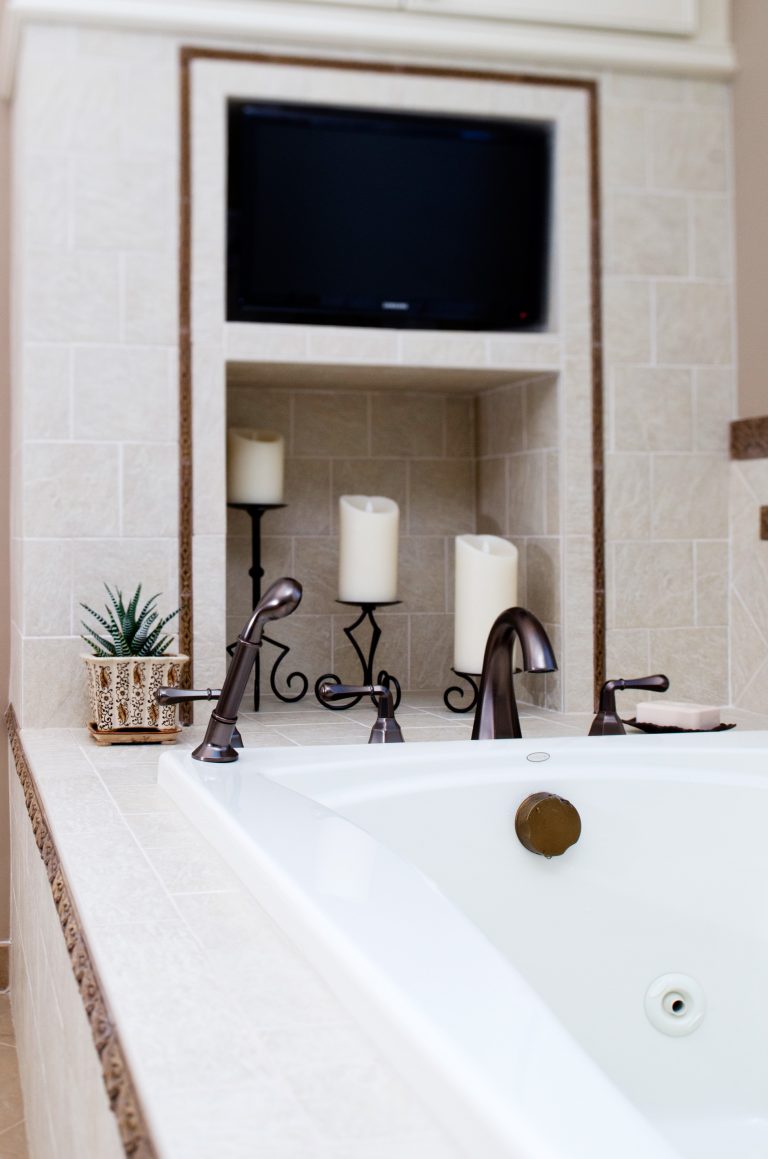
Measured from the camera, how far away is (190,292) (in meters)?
2.27

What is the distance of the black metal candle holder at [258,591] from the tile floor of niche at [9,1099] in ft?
2.52

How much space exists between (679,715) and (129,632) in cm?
91

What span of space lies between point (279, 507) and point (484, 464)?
1.63 ft

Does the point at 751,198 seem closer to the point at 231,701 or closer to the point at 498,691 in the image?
the point at 498,691

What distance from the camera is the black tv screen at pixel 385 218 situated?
232cm

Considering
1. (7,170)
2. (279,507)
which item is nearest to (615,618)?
(279,507)

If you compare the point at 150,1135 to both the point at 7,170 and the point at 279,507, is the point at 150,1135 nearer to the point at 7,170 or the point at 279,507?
the point at 279,507

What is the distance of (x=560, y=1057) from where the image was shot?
2.31 ft

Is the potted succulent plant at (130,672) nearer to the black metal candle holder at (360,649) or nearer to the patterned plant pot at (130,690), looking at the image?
the patterned plant pot at (130,690)

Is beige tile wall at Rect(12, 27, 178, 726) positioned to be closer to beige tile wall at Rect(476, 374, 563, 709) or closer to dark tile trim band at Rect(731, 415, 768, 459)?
beige tile wall at Rect(476, 374, 563, 709)

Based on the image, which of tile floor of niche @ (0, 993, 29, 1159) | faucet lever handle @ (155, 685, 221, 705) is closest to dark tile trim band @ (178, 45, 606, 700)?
faucet lever handle @ (155, 685, 221, 705)

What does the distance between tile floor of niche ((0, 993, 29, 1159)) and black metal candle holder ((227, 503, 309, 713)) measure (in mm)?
768

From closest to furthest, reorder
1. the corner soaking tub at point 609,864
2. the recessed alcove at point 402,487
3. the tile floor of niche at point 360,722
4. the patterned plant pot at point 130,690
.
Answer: the corner soaking tub at point 609,864 → the patterned plant pot at point 130,690 → the tile floor of niche at point 360,722 → the recessed alcove at point 402,487

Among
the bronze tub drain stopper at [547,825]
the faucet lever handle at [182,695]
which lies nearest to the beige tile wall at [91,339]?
the faucet lever handle at [182,695]
